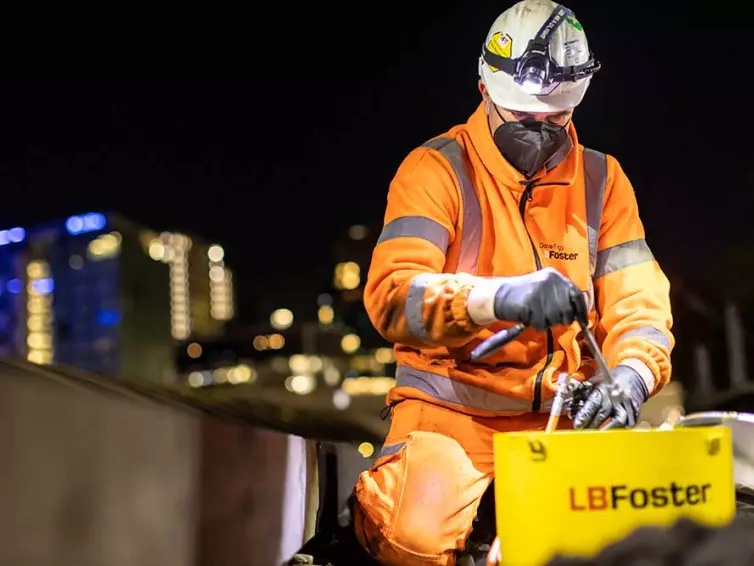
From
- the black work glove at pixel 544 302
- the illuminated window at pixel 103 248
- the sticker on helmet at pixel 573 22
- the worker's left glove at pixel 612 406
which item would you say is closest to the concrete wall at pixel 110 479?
the black work glove at pixel 544 302

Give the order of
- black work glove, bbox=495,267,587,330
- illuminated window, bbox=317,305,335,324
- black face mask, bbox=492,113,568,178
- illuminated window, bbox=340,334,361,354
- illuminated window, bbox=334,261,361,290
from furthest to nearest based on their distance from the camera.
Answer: illuminated window, bbox=317,305,335,324
illuminated window, bbox=340,334,361,354
illuminated window, bbox=334,261,361,290
black face mask, bbox=492,113,568,178
black work glove, bbox=495,267,587,330

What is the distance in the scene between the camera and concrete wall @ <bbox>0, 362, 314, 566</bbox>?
6.21 feet

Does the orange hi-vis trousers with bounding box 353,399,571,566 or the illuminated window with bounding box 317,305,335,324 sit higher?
the illuminated window with bounding box 317,305,335,324

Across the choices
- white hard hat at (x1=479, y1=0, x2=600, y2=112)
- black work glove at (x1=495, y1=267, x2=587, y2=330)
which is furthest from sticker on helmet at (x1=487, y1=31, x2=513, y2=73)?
black work glove at (x1=495, y1=267, x2=587, y2=330)

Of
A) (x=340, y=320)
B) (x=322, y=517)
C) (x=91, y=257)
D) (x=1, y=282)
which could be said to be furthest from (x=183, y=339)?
(x=322, y=517)

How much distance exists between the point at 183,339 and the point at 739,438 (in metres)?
72.6

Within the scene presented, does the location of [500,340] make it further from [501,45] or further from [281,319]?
[281,319]

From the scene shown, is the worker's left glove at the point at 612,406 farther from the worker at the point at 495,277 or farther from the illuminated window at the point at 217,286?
the illuminated window at the point at 217,286

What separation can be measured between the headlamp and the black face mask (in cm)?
12

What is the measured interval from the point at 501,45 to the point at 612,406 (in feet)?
3.94

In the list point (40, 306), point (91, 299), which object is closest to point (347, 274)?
point (91, 299)

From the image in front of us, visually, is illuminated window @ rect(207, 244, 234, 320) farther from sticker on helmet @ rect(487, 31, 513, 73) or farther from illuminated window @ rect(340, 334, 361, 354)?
sticker on helmet @ rect(487, 31, 513, 73)

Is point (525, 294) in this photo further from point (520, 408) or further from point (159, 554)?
point (159, 554)

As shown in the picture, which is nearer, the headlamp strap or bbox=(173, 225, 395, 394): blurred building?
the headlamp strap
